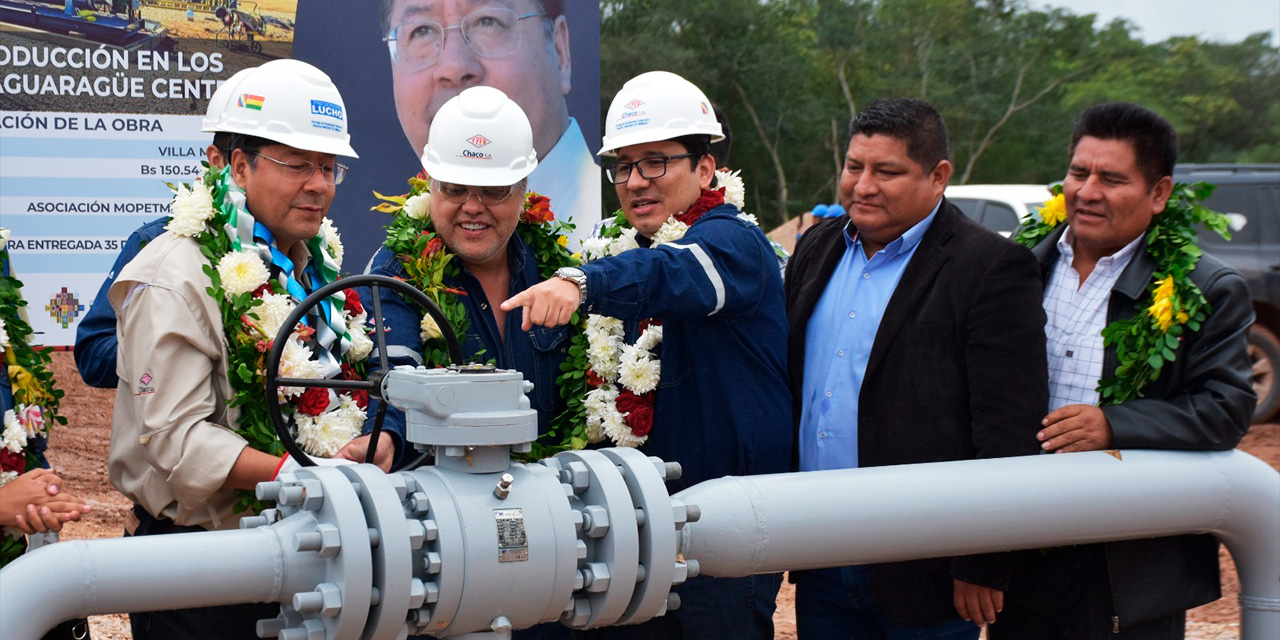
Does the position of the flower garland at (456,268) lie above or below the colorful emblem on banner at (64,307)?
above

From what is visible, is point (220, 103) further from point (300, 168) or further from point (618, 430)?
point (618, 430)

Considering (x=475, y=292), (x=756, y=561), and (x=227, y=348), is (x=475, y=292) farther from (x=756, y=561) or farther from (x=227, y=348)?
(x=756, y=561)

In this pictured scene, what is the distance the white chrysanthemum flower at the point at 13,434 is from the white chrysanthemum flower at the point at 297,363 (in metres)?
0.70

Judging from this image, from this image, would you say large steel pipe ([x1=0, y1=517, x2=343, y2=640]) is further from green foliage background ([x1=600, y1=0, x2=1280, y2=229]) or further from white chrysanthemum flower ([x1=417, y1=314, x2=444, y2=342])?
green foliage background ([x1=600, y1=0, x2=1280, y2=229])

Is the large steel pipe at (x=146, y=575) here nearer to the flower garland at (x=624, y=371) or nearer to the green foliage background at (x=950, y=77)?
the flower garland at (x=624, y=371)

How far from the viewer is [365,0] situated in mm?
6656

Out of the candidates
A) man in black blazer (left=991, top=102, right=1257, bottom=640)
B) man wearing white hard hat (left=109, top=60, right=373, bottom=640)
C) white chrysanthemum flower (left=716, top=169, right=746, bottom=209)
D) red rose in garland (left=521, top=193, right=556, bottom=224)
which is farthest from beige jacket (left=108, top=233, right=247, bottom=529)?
man in black blazer (left=991, top=102, right=1257, bottom=640)

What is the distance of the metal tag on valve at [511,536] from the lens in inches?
77.9

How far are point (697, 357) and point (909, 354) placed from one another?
1.94 feet

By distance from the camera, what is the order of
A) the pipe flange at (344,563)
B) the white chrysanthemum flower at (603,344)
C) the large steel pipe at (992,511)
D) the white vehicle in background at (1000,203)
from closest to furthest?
the pipe flange at (344,563), the large steel pipe at (992,511), the white chrysanthemum flower at (603,344), the white vehicle in background at (1000,203)

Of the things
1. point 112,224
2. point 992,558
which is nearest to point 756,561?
point 992,558

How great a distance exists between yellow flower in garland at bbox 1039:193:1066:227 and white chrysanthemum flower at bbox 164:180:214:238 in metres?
2.33

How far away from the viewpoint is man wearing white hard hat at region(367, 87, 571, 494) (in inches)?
137

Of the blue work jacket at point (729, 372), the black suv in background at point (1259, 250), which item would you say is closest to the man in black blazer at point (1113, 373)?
the blue work jacket at point (729, 372)
